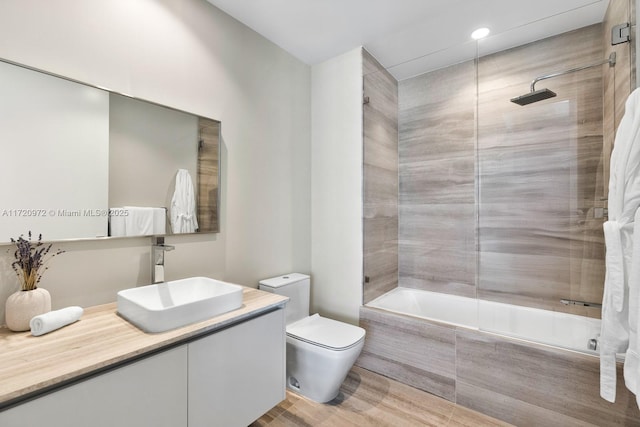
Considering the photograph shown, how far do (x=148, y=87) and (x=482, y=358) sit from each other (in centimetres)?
258

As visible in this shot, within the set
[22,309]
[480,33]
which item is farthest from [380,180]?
[22,309]

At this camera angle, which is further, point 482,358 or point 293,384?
point 293,384

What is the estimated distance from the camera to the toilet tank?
2.20 meters

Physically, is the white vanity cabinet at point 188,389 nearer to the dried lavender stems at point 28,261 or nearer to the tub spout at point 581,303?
the dried lavender stems at point 28,261

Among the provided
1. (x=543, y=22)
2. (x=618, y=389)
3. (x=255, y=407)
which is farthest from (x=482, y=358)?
(x=543, y=22)

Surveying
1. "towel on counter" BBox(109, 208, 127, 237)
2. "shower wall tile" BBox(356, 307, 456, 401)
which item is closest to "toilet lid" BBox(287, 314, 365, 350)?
"shower wall tile" BBox(356, 307, 456, 401)

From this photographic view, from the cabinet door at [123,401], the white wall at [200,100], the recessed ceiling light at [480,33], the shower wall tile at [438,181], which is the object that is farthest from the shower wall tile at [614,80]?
the cabinet door at [123,401]

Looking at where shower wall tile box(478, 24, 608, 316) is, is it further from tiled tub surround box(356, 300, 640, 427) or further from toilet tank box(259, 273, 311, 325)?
toilet tank box(259, 273, 311, 325)

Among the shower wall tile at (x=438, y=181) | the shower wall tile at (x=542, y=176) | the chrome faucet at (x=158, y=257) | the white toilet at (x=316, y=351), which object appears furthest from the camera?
the shower wall tile at (x=438, y=181)

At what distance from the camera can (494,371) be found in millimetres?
1833

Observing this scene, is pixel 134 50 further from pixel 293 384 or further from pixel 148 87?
pixel 293 384

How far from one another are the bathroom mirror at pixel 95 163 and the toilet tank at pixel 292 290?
0.61m

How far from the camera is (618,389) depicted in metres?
1.51

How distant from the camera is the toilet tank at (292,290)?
220 cm
